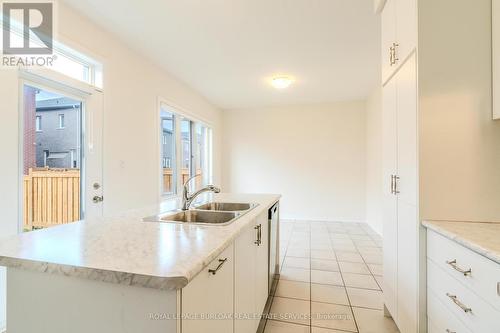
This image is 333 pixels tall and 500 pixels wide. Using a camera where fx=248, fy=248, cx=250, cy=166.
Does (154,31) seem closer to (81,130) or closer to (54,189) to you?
(81,130)

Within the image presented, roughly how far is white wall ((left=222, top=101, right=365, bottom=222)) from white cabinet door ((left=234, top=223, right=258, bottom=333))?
4310 mm

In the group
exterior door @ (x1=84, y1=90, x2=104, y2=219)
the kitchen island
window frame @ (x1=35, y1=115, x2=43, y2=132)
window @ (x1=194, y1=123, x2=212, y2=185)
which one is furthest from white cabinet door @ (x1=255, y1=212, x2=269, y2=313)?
window @ (x1=194, y1=123, x2=212, y2=185)

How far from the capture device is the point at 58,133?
7.61 feet

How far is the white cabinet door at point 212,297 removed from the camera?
78cm

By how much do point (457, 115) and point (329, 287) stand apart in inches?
74.6

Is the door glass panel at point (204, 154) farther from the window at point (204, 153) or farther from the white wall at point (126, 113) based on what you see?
the white wall at point (126, 113)

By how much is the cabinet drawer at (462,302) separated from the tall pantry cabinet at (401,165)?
0.38 ft

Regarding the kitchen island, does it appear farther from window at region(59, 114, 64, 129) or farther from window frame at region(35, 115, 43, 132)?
window at region(59, 114, 64, 129)

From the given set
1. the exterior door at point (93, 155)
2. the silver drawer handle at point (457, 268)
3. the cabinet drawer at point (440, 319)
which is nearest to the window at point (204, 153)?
the exterior door at point (93, 155)

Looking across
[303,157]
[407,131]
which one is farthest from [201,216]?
[303,157]

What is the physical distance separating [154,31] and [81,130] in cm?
130

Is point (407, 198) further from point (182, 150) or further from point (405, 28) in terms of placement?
point (182, 150)

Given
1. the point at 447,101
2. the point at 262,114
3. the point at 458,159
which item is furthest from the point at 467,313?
the point at 262,114

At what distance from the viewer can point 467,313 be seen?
1.04 meters
